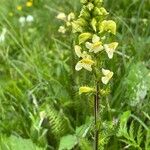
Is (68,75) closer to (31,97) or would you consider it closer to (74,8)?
(31,97)

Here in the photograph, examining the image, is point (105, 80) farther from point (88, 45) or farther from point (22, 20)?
point (22, 20)

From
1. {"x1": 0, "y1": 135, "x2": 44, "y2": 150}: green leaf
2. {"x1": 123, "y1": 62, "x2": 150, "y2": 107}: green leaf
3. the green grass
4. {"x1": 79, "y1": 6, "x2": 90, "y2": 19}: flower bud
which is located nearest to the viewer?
{"x1": 79, "y1": 6, "x2": 90, "y2": 19}: flower bud

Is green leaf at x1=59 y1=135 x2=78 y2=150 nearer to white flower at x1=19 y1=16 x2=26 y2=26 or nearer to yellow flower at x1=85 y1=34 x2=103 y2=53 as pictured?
yellow flower at x1=85 y1=34 x2=103 y2=53

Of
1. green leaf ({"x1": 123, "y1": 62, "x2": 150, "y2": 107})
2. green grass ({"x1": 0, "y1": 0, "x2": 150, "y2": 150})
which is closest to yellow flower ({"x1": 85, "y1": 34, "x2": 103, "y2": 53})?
green grass ({"x1": 0, "y1": 0, "x2": 150, "y2": 150})

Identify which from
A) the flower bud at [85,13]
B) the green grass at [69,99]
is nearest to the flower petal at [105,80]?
the flower bud at [85,13]

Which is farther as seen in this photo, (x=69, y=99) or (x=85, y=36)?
(x=69, y=99)

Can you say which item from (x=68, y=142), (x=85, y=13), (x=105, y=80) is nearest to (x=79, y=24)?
(x=85, y=13)
